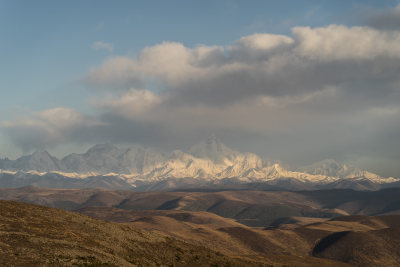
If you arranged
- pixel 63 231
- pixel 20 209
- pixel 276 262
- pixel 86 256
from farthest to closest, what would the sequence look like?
pixel 276 262, pixel 20 209, pixel 63 231, pixel 86 256

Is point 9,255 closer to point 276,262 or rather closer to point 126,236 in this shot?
point 126,236

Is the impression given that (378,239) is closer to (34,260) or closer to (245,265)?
(245,265)

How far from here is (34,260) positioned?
56.0 m

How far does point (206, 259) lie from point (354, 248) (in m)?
122

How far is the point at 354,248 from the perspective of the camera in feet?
620

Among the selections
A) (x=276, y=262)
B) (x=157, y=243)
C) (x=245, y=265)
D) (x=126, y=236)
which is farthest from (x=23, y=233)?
(x=276, y=262)

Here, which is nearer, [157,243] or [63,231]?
[63,231]

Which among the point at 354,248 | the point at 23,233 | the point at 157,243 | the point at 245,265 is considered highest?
the point at 23,233

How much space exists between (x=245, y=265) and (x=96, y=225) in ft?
116

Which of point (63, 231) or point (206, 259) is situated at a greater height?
point (63, 231)

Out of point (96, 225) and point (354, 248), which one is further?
point (354, 248)

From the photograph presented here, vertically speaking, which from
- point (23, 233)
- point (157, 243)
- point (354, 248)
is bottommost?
point (354, 248)

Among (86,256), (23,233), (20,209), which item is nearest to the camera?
(86,256)

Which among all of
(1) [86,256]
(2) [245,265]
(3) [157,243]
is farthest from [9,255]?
(2) [245,265]
